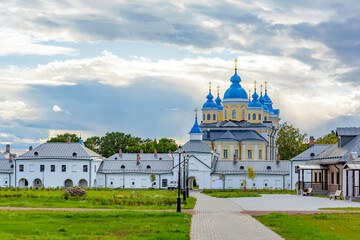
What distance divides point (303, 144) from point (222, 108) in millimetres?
17406

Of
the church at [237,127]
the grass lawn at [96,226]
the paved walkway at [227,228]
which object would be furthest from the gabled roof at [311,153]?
the grass lawn at [96,226]

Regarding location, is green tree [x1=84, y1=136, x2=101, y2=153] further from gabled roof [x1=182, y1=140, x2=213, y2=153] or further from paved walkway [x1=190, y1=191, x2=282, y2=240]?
paved walkway [x1=190, y1=191, x2=282, y2=240]

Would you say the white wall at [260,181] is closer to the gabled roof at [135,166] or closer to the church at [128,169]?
the church at [128,169]

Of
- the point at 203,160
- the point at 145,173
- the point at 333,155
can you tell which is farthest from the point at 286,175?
the point at 333,155

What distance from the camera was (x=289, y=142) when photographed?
118 meters

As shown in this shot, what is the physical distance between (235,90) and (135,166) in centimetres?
3325

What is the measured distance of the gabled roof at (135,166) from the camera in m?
83.9

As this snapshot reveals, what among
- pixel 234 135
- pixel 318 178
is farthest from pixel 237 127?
pixel 318 178

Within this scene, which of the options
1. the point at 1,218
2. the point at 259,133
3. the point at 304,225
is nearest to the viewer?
the point at 304,225

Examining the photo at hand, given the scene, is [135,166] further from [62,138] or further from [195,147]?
[62,138]

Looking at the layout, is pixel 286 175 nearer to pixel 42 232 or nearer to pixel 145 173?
pixel 145 173

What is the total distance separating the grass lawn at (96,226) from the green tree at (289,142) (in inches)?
3546

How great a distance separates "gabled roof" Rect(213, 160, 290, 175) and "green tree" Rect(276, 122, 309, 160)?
3257 centimetres

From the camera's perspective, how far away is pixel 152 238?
19.2 m
